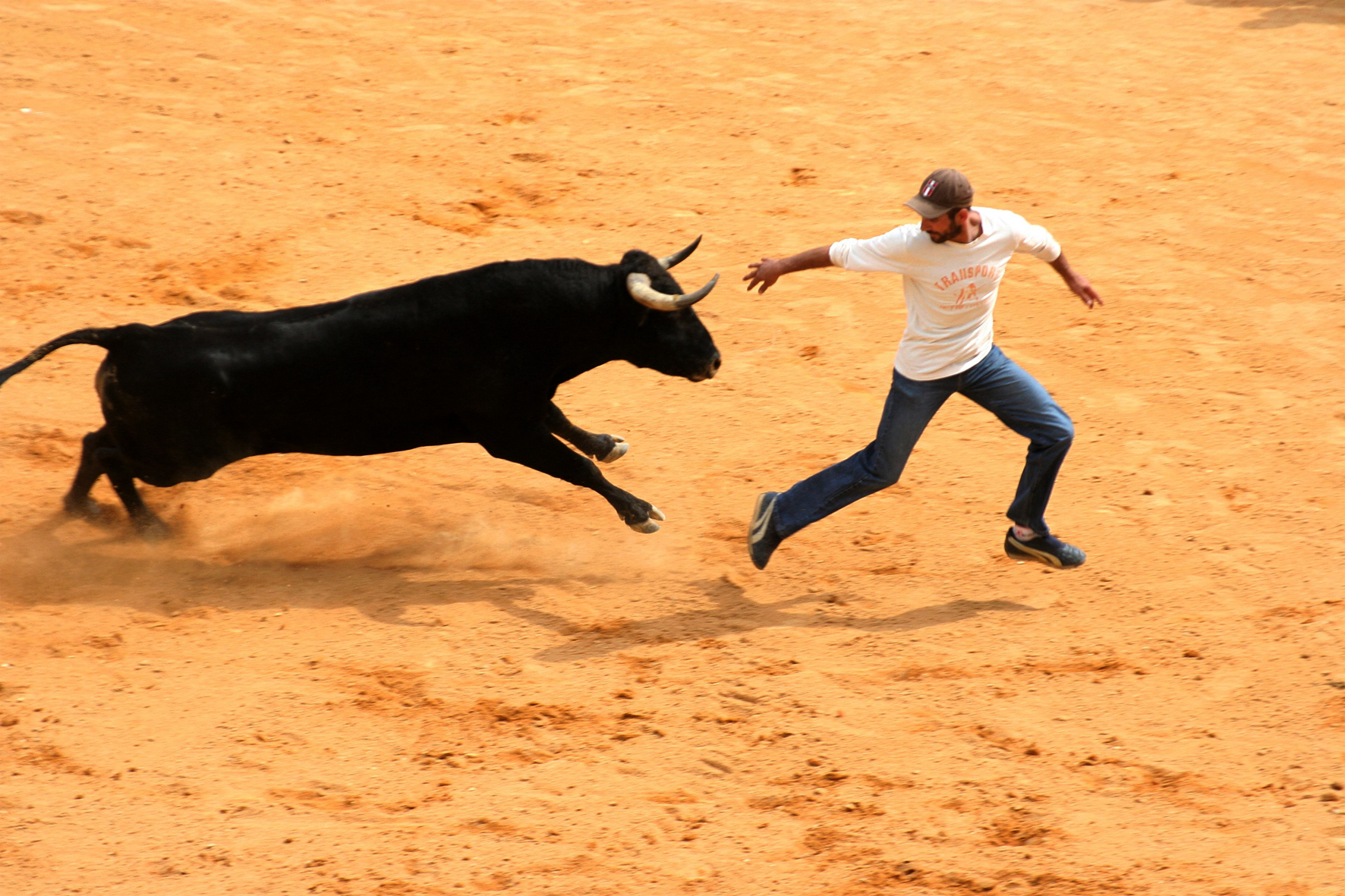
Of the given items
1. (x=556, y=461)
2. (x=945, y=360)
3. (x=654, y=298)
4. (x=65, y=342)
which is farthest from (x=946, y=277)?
(x=65, y=342)

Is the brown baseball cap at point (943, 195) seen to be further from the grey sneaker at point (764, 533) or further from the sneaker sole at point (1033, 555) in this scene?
the sneaker sole at point (1033, 555)

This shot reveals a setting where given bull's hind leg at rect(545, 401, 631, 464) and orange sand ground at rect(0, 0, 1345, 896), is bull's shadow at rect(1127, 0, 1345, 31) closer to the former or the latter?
orange sand ground at rect(0, 0, 1345, 896)

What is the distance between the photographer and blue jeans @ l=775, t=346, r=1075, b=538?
5.71 meters

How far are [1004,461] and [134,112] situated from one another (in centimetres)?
805

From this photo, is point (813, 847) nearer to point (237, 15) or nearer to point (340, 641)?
point (340, 641)

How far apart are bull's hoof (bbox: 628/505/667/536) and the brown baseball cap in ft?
6.94

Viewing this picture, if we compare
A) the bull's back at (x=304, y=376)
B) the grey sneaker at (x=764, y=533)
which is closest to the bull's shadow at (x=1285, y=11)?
the grey sneaker at (x=764, y=533)

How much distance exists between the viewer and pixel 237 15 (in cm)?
1304

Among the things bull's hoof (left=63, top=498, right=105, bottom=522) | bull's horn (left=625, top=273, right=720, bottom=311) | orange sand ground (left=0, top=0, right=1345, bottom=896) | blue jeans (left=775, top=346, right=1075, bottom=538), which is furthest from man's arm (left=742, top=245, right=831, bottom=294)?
bull's hoof (left=63, top=498, right=105, bottom=522)

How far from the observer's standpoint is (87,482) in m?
6.36

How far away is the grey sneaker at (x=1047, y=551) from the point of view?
6.11 metres

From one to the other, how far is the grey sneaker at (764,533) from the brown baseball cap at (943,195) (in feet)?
5.12

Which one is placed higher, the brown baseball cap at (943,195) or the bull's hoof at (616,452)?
the brown baseball cap at (943,195)

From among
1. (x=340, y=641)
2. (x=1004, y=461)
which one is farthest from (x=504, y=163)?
(x=340, y=641)
